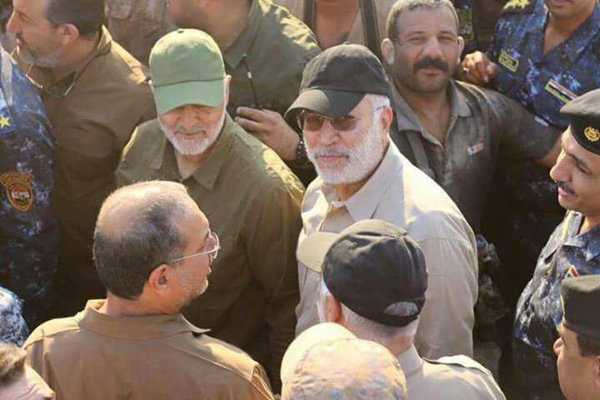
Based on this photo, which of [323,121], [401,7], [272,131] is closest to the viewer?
[323,121]

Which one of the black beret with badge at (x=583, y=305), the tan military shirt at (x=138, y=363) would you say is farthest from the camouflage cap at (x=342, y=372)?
the black beret with badge at (x=583, y=305)

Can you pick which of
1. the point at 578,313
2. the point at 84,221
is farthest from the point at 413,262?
the point at 84,221

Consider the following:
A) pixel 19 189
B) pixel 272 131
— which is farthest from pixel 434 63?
pixel 19 189

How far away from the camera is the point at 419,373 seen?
103 inches

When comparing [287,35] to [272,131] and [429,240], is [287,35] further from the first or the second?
[429,240]

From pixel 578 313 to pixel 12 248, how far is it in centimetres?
247

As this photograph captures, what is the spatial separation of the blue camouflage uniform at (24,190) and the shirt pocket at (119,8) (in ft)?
4.07

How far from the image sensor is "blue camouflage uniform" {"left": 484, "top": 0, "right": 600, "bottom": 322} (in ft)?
15.5

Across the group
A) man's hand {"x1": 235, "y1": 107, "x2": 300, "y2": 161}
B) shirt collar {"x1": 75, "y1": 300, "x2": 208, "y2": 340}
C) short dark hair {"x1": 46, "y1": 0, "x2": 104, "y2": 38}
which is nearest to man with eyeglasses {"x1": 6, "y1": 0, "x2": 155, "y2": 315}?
short dark hair {"x1": 46, "y1": 0, "x2": 104, "y2": 38}

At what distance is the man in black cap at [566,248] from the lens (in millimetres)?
3559

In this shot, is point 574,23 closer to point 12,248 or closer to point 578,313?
point 578,313

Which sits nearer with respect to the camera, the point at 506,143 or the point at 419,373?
the point at 419,373

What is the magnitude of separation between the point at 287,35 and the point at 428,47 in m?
0.66

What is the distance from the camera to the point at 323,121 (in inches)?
144
